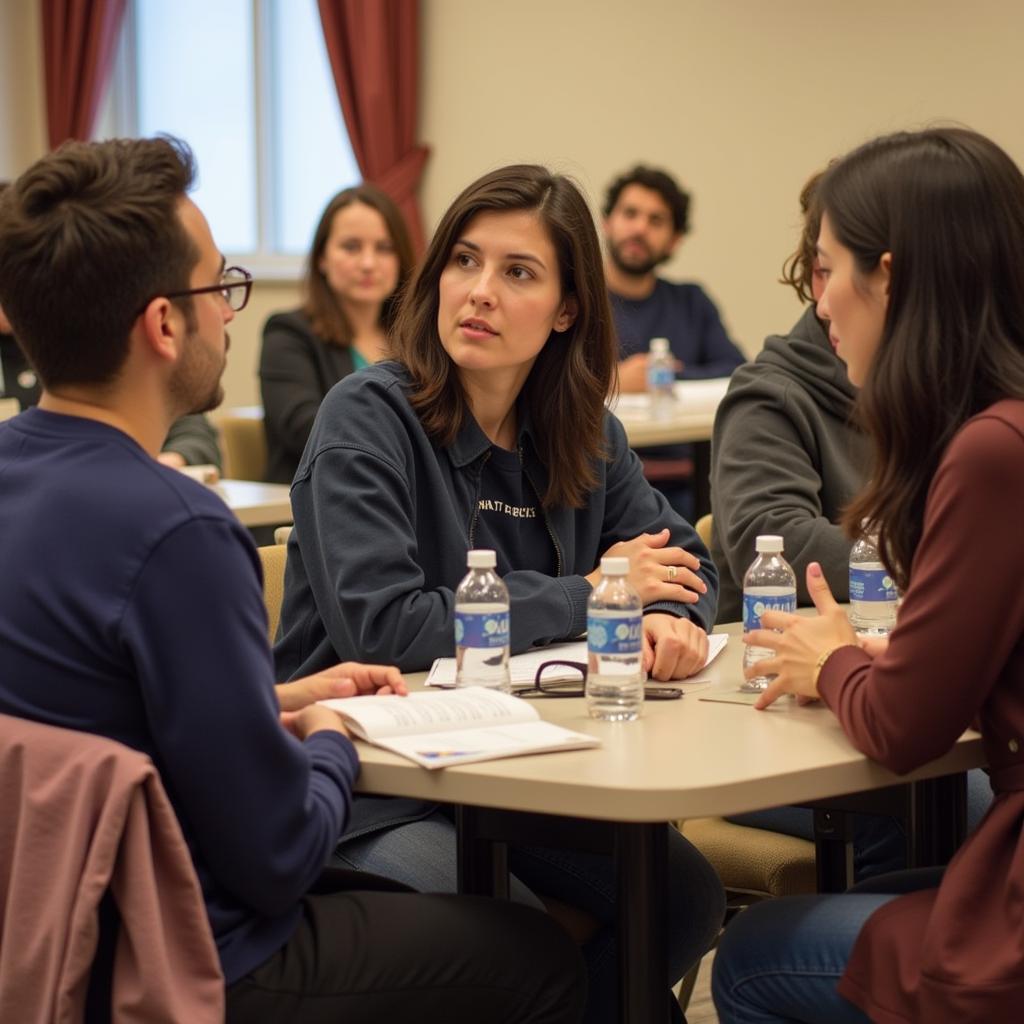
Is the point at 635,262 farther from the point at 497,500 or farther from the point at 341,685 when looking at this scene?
the point at 341,685

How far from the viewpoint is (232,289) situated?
1732 mm

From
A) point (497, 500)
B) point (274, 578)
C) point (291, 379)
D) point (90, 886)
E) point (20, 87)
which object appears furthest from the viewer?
point (20, 87)

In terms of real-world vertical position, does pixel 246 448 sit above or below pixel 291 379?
below

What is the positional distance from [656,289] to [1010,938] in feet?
16.8

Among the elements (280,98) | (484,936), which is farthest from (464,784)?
(280,98)

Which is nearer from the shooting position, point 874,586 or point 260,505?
point 874,586

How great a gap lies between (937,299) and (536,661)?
2.49ft

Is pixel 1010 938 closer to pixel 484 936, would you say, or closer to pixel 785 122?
pixel 484 936

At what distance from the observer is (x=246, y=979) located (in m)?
1.55

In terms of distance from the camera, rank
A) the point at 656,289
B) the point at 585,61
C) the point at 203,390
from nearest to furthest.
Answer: the point at 203,390, the point at 656,289, the point at 585,61

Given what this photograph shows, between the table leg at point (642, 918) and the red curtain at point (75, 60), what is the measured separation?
801 cm

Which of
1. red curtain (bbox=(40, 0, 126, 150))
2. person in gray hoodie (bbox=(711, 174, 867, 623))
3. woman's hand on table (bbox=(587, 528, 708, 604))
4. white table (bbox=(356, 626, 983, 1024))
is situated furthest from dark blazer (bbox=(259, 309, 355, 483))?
red curtain (bbox=(40, 0, 126, 150))

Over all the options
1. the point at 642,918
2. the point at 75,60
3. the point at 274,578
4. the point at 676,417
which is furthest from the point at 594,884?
the point at 75,60

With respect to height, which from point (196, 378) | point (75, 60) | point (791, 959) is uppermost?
point (75, 60)
